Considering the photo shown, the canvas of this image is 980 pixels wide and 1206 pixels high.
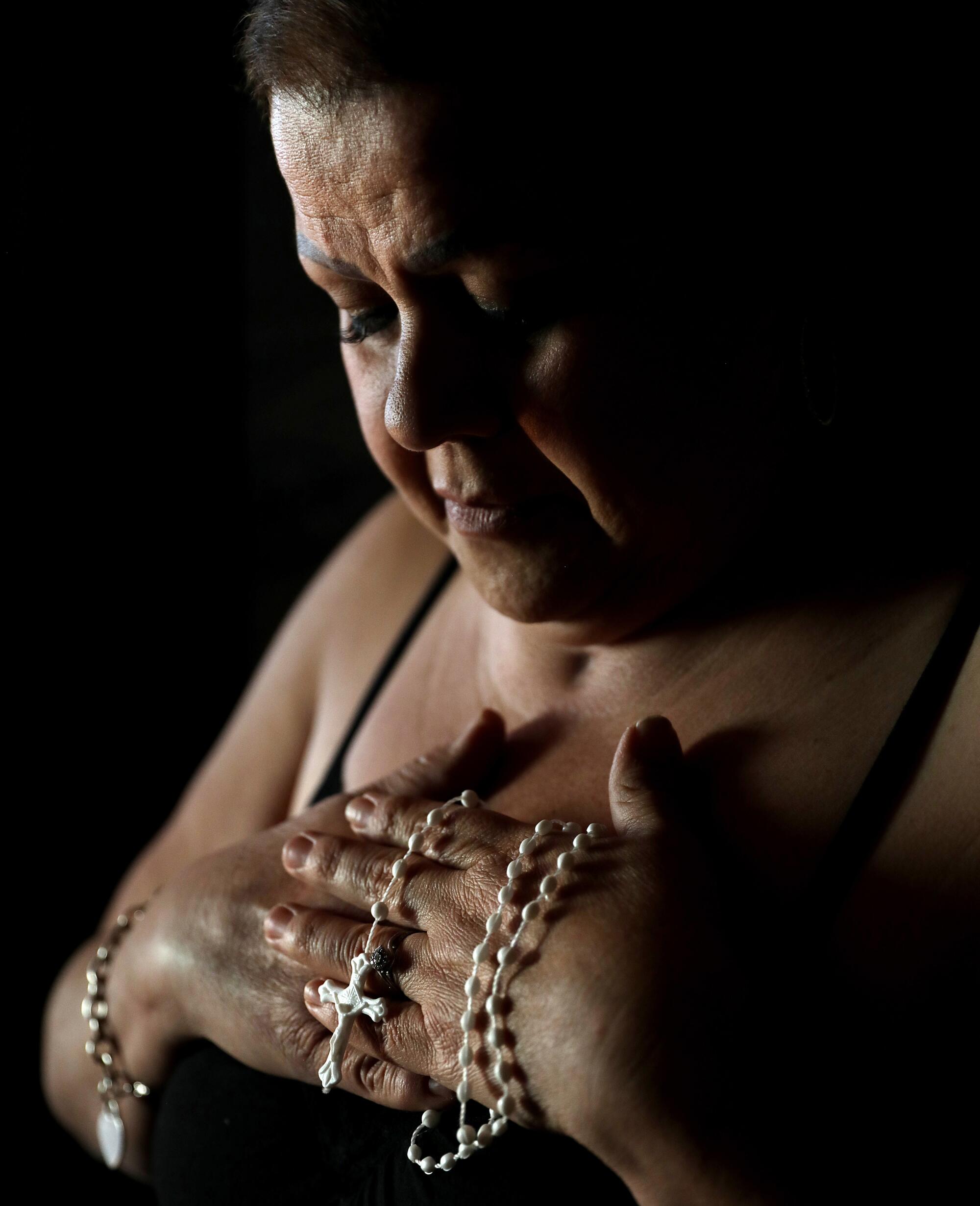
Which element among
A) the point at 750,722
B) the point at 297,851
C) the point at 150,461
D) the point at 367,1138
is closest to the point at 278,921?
the point at 297,851

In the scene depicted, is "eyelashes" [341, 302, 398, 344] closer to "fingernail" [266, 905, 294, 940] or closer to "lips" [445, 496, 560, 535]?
"lips" [445, 496, 560, 535]

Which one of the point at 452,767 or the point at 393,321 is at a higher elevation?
the point at 393,321

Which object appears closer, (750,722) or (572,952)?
(572,952)

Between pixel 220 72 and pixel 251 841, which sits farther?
pixel 220 72

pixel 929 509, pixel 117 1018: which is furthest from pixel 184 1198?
pixel 929 509

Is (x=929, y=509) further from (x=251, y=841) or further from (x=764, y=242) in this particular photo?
(x=251, y=841)

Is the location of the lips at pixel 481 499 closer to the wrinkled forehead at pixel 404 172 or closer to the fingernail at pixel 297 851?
the wrinkled forehead at pixel 404 172

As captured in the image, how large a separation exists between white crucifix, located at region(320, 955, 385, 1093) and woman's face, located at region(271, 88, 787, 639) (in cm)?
29

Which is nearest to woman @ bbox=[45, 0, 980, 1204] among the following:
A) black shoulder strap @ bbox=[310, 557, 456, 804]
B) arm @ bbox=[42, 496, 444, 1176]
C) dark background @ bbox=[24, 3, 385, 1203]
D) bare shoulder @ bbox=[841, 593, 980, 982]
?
bare shoulder @ bbox=[841, 593, 980, 982]

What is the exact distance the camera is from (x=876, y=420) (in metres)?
0.93

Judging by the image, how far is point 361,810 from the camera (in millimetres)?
911

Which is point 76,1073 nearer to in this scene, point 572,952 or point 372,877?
point 372,877

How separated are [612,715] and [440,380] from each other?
323 millimetres

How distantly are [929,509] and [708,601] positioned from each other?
18 cm
